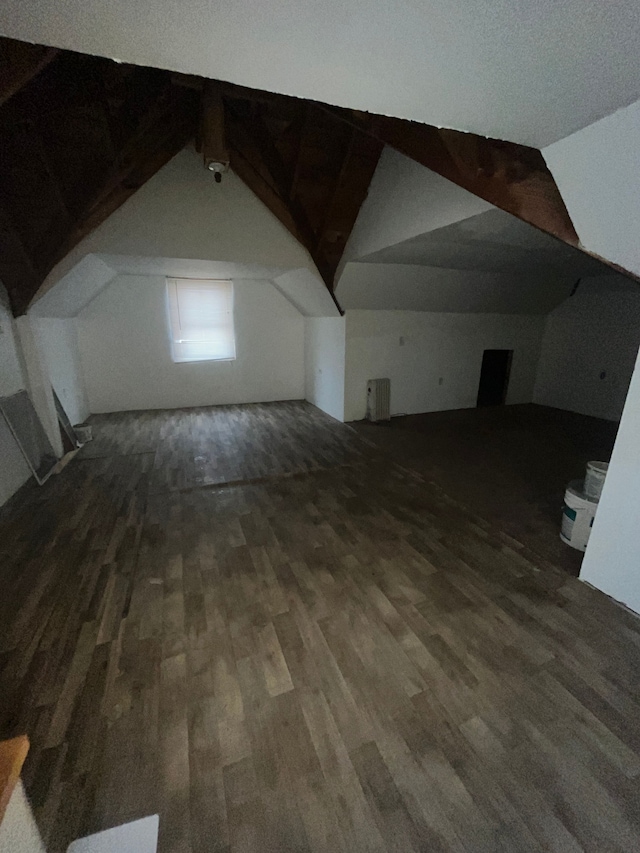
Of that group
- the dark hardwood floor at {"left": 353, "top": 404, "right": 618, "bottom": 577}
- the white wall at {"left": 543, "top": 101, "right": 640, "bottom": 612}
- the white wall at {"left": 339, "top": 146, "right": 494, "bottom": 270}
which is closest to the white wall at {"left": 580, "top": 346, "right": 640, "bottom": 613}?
the white wall at {"left": 543, "top": 101, "right": 640, "bottom": 612}

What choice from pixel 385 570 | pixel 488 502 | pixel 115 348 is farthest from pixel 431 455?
pixel 115 348

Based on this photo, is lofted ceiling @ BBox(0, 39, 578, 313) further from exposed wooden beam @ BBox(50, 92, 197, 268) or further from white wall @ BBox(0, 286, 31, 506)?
white wall @ BBox(0, 286, 31, 506)

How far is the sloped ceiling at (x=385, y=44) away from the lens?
75 centimetres

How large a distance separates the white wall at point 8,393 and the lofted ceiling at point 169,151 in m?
0.30

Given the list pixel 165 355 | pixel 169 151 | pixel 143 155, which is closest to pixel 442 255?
pixel 169 151

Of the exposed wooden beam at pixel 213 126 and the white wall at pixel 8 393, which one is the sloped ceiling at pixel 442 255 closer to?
the exposed wooden beam at pixel 213 126

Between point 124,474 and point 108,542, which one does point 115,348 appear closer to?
point 124,474

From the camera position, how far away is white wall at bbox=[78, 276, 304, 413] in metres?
5.95

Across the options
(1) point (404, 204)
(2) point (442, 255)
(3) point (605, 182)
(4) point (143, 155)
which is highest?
(4) point (143, 155)

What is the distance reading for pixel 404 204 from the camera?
9.92ft

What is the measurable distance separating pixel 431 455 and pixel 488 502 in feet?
4.01

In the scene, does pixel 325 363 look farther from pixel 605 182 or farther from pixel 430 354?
pixel 605 182

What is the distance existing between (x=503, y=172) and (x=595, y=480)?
2127mm

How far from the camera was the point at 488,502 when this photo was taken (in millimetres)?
3221
